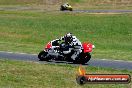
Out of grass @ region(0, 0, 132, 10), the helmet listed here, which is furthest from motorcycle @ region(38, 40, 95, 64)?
grass @ region(0, 0, 132, 10)

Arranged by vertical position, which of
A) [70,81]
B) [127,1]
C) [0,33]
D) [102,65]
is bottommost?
[127,1]

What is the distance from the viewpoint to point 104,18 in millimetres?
57000

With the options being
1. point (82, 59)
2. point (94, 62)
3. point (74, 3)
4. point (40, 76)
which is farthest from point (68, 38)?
point (74, 3)

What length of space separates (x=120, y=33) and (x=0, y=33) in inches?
517

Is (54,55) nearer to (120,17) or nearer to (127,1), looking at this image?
(120,17)

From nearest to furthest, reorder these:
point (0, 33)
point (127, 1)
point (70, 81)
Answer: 1. point (70, 81)
2. point (0, 33)
3. point (127, 1)

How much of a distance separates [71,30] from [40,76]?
98.6 feet

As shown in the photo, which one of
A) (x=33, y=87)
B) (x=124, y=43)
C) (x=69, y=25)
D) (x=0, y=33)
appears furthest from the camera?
(x=69, y=25)

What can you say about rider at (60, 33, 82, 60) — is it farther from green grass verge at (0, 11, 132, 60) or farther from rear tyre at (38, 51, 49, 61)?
green grass verge at (0, 11, 132, 60)

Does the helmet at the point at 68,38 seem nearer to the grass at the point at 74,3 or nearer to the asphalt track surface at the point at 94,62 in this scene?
the asphalt track surface at the point at 94,62

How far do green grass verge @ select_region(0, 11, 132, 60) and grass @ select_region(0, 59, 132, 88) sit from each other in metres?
11.8

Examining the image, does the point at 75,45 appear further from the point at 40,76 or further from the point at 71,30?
the point at 71,30

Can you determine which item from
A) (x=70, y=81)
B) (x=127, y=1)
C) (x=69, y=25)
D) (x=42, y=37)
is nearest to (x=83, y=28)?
(x=69, y=25)

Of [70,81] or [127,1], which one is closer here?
[70,81]
